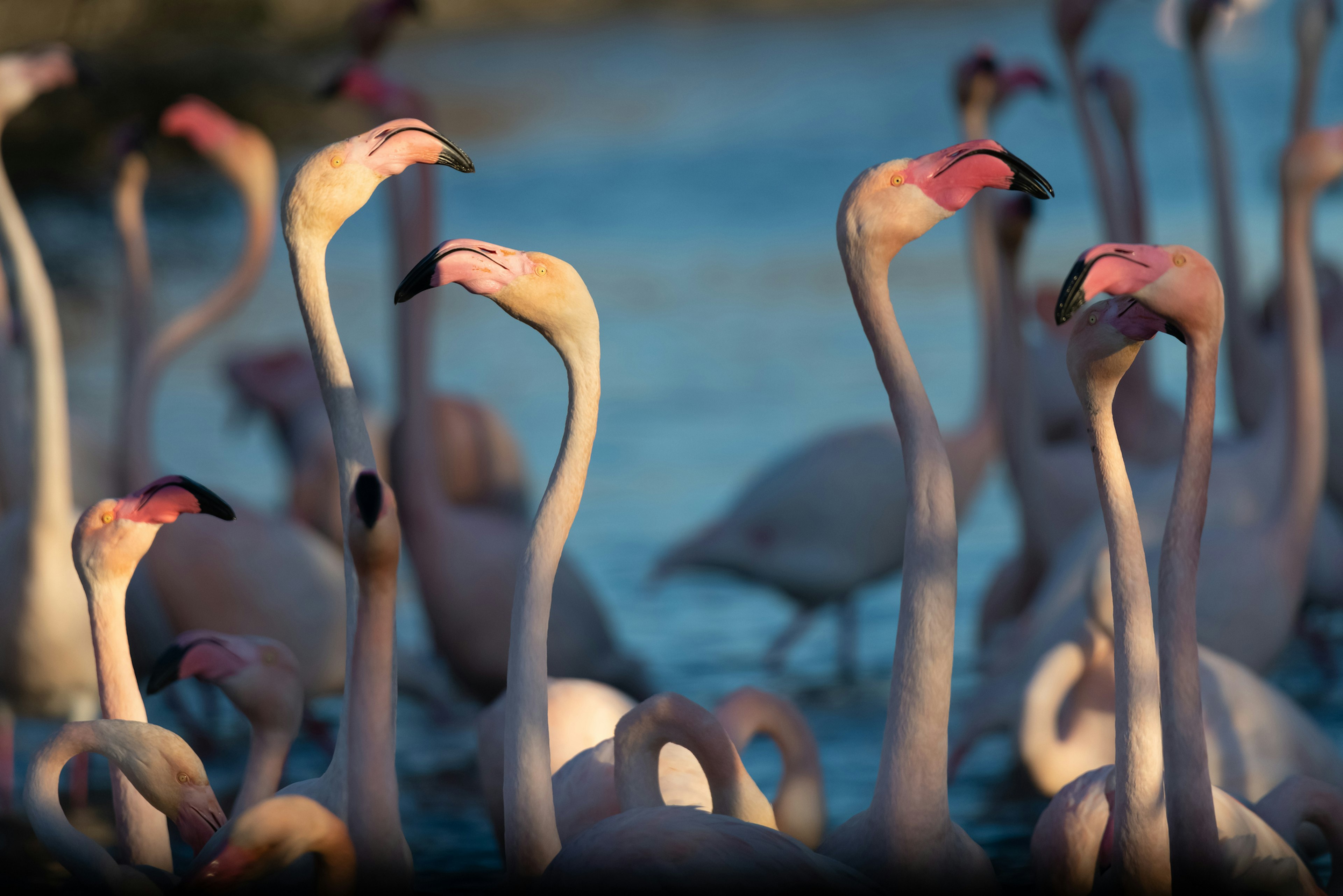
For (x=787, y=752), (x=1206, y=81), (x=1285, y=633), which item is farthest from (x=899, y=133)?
(x=787, y=752)

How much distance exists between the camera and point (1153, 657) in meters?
2.56

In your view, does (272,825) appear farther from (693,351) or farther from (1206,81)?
(693,351)

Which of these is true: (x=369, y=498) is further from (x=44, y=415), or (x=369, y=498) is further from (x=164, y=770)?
(x=44, y=415)

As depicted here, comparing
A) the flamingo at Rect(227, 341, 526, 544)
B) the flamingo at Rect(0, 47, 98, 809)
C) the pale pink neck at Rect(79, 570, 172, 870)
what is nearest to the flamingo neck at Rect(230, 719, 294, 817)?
the pale pink neck at Rect(79, 570, 172, 870)

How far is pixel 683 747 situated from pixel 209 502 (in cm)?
114

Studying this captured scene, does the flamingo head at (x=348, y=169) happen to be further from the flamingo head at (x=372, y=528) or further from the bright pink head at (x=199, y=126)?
the bright pink head at (x=199, y=126)

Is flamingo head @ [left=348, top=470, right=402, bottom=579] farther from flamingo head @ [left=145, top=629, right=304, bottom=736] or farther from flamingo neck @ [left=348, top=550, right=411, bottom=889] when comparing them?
flamingo head @ [left=145, top=629, right=304, bottom=736]

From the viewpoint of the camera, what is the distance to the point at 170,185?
15086 mm

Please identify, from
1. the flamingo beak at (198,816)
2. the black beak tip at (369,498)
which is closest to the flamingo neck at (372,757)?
the black beak tip at (369,498)

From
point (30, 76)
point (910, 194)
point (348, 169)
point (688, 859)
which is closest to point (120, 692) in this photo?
point (348, 169)

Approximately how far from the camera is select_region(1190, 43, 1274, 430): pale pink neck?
595 cm

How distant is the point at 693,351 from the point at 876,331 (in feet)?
28.3

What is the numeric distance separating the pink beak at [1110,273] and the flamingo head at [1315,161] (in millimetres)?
2108

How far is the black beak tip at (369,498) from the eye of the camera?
2.20 metres
